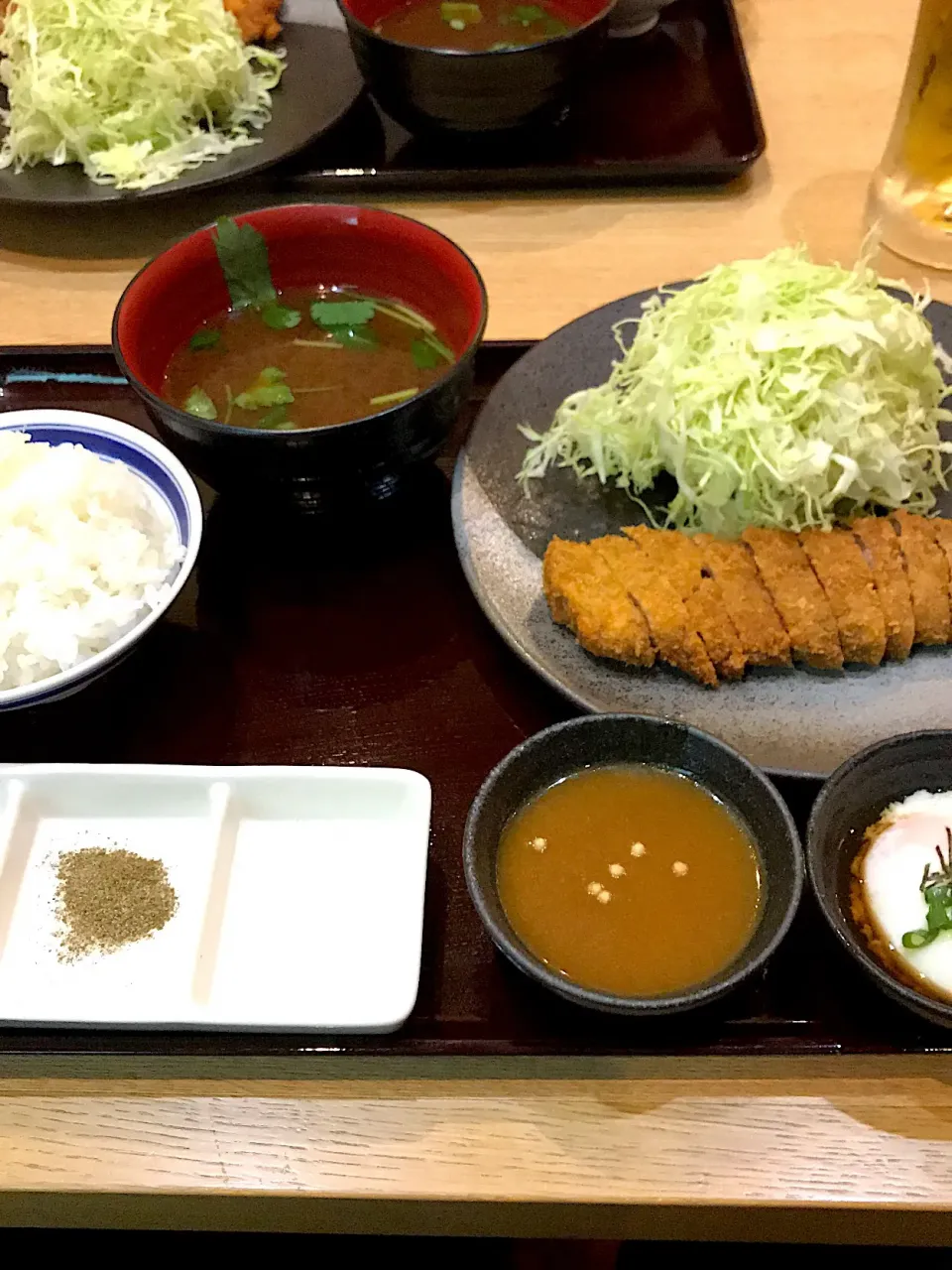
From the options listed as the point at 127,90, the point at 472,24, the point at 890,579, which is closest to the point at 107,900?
the point at 890,579

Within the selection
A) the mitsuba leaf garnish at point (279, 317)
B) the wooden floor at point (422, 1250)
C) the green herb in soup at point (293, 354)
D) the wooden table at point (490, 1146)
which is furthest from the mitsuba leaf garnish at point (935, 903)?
the mitsuba leaf garnish at point (279, 317)

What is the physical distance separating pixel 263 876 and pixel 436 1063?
341 mm

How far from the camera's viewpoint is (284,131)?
2.51 meters

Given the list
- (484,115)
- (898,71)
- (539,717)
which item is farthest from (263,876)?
(898,71)

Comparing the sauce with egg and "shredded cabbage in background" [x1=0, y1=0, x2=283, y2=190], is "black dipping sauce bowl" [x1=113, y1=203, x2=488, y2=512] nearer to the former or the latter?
"shredded cabbage in background" [x1=0, y1=0, x2=283, y2=190]

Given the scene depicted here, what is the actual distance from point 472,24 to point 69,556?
1782 millimetres

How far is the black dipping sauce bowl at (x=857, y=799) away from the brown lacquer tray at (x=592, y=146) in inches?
64.1

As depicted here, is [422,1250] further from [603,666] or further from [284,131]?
[284,131]

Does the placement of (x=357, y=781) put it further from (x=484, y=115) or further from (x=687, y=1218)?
(x=484, y=115)

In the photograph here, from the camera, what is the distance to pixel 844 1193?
1190mm

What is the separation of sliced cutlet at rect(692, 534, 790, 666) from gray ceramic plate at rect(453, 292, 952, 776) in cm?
5

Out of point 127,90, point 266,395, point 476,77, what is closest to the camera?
point 266,395

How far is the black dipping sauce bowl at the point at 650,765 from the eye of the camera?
118cm

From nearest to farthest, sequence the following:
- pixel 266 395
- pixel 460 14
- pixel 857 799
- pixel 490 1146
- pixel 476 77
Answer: pixel 490 1146 < pixel 857 799 < pixel 266 395 < pixel 476 77 < pixel 460 14
